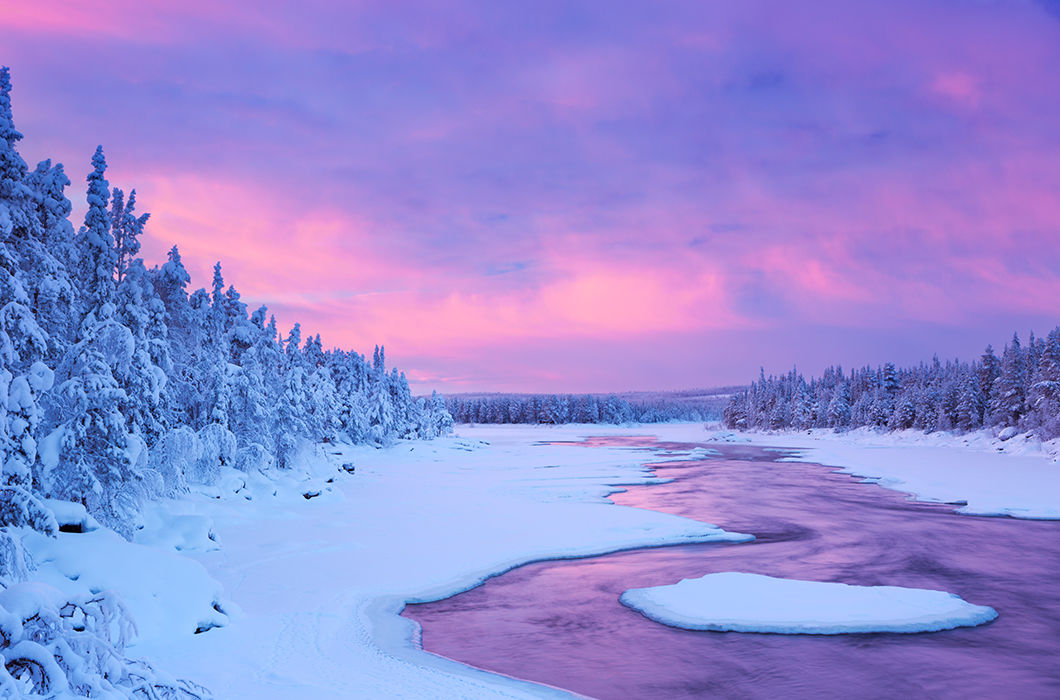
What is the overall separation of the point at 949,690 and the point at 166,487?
26.3 meters

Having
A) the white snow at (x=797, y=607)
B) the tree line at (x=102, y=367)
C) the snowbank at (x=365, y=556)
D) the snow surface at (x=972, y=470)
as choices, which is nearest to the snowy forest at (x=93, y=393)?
the tree line at (x=102, y=367)

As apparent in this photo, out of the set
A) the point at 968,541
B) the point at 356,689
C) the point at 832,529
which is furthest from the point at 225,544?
the point at 968,541

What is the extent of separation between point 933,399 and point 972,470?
5607cm

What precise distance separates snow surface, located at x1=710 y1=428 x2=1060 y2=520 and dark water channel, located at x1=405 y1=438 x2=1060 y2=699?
6769mm

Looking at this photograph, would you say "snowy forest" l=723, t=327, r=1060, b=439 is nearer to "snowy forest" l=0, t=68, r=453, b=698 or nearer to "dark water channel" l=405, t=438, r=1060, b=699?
"dark water channel" l=405, t=438, r=1060, b=699

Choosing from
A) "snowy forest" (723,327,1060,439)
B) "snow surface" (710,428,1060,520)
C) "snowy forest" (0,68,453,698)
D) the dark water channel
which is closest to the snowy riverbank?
"snow surface" (710,428,1060,520)

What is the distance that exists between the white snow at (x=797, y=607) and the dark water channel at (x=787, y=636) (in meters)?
0.40

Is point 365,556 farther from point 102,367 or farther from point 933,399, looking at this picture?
point 933,399

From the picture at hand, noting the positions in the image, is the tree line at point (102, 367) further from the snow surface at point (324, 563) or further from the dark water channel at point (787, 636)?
the dark water channel at point (787, 636)

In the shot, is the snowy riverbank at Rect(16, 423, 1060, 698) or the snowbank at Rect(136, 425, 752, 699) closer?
the snowbank at Rect(136, 425, 752, 699)

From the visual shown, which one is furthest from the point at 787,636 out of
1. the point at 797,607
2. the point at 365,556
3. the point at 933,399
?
the point at 933,399

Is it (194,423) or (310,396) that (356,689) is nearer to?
(194,423)

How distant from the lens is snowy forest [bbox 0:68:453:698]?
569 centimetres

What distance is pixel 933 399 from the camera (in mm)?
106438
